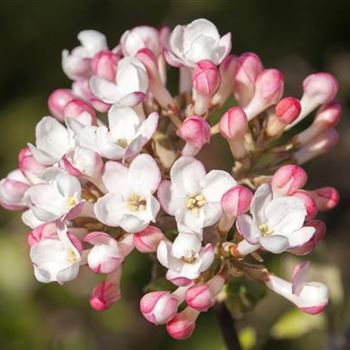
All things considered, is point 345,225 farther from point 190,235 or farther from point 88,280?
point 190,235

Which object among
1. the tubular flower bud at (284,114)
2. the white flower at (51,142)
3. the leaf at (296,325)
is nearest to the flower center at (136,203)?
the white flower at (51,142)

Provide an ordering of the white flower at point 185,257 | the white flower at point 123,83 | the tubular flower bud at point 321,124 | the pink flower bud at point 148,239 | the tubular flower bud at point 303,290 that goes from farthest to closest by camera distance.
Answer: the tubular flower bud at point 321,124 < the white flower at point 123,83 < the tubular flower bud at point 303,290 < the pink flower bud at point 148,239 < the white flower at point 185,257

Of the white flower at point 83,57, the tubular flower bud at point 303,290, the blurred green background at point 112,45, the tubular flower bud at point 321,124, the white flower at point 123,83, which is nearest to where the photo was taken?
the tubular flower bud at point 303,290

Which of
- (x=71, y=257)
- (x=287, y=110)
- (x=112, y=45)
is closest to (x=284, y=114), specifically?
(x=287, y=110)

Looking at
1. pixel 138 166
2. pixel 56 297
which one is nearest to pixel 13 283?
pixel 56 297

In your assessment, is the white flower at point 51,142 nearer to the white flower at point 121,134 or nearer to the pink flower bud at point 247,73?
the white flower at point 121,134

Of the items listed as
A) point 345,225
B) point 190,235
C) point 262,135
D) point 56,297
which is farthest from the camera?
point 345,225
